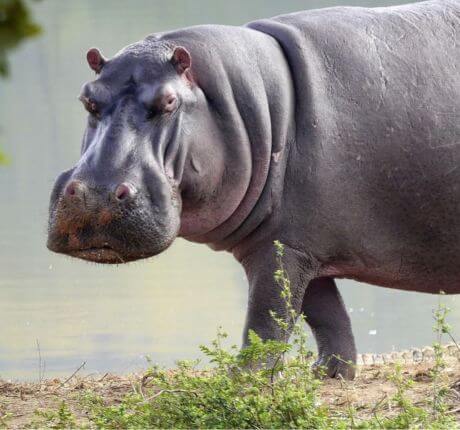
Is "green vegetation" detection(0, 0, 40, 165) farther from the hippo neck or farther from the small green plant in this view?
the hippo neck

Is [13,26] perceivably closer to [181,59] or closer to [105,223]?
[105,223]

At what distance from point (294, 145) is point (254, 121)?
218 mm

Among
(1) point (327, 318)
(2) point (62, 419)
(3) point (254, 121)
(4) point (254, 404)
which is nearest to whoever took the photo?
(4) point (254, 404)

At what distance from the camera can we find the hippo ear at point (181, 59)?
16.3 ft

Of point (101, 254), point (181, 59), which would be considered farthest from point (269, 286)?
point (181, 59)

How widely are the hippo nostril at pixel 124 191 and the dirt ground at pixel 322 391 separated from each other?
82 cm

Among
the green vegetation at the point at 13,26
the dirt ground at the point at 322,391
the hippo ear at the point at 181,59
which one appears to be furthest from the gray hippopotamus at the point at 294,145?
the green vegetation at the point at 13,26

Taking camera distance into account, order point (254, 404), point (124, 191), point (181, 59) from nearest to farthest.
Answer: point (254, 404), point (124, 191), point (181, 59)

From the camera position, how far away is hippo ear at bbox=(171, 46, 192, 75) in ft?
16.3

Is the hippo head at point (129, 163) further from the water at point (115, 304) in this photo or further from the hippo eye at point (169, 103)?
the water at point (115, 304)

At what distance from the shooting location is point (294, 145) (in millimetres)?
5320

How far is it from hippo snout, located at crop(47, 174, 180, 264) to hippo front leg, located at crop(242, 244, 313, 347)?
640 mm

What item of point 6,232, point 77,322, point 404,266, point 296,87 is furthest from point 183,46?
point 6,232

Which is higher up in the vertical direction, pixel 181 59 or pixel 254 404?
pixel 181 59
